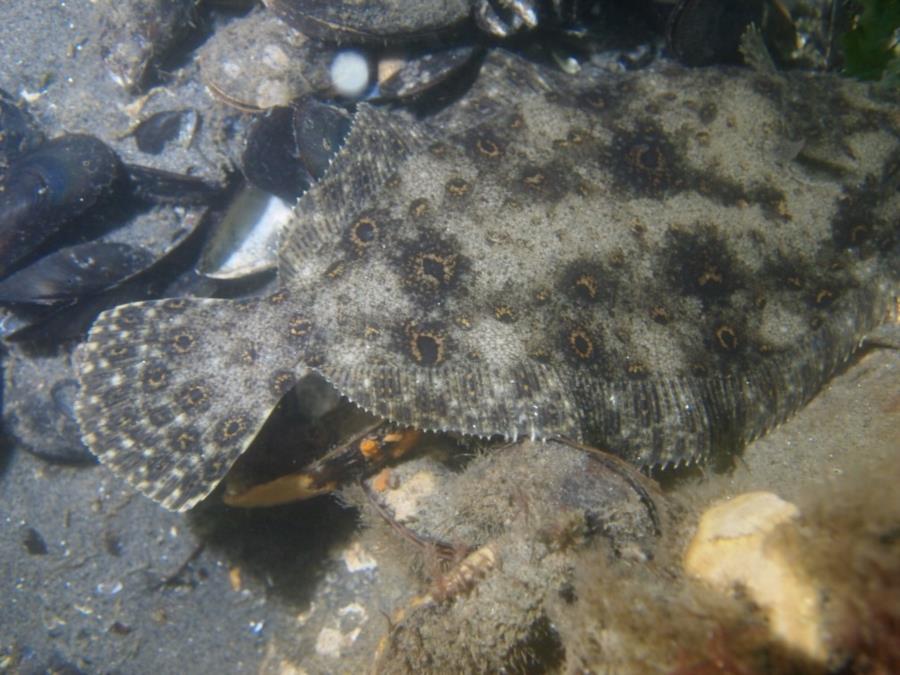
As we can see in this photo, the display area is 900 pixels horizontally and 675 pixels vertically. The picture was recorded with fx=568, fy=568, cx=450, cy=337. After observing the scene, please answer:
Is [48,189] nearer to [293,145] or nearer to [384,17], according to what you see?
[293,145]

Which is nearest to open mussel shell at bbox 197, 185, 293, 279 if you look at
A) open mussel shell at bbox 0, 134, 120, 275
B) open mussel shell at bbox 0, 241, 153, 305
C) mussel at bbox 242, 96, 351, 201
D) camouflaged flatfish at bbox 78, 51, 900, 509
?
mussel at bbox 242, 96, 351, 201

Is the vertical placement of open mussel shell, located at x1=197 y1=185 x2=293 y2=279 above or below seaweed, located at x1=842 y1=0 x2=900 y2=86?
below

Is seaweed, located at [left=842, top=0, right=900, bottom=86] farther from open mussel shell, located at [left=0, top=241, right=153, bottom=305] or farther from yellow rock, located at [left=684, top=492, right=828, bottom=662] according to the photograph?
open mussel shell, located at [left=0, top=241, right=153, bottom=305]

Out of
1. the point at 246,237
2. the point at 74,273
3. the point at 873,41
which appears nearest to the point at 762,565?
the point at 873,41

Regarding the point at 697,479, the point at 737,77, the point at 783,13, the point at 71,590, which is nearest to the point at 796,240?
the point at 737,77

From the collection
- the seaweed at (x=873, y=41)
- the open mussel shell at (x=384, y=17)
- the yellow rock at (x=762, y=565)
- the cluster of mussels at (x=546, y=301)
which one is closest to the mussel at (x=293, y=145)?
the cluster of mussels at (x=546, y=301)

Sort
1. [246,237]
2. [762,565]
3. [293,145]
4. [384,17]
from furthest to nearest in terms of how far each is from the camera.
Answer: [246,237] < [293,145] < [384,17] < [762,565]
